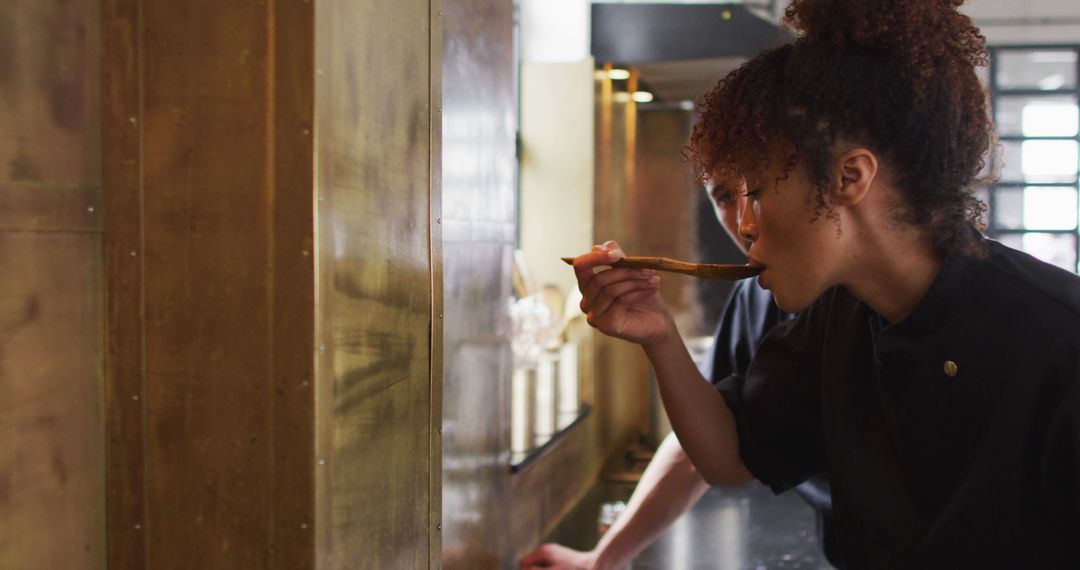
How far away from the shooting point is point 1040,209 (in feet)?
23.4

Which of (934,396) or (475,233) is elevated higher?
(475,233)

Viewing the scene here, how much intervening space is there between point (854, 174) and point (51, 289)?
81 cm

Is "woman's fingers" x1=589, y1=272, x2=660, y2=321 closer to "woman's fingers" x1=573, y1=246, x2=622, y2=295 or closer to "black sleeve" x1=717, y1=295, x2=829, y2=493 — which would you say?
"woman's fingers" x1=573, y1=246, x2=622, y2=295

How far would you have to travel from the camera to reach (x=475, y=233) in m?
1.88

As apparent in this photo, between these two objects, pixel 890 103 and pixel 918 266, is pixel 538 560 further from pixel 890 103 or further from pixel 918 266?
pixel 890 103

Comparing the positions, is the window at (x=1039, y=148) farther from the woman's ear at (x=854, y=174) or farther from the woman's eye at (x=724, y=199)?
the woman's ear at (x=854, y=174)

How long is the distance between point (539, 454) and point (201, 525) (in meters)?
1.46

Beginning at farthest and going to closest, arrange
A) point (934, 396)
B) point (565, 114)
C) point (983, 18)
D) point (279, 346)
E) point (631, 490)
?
point (983, 18)
point (565, 114)
point (631, 490)
point (934, 396)
point (279, 346)

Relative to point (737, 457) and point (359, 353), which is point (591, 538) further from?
point (359, 353)

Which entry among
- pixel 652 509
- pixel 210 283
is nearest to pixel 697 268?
pixel 210 283

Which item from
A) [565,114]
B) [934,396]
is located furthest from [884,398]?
[565,114]

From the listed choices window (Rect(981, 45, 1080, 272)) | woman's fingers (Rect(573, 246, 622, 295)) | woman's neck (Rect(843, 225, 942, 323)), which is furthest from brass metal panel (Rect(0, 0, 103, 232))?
window (Rect(981, 45, 1080, 272))

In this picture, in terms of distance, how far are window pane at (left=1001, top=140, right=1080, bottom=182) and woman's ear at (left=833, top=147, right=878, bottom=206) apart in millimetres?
6600

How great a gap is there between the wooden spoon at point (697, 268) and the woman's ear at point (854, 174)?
135 millimetres
